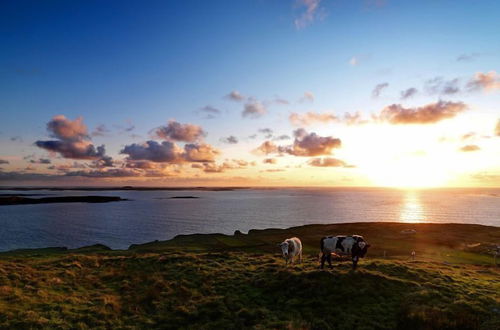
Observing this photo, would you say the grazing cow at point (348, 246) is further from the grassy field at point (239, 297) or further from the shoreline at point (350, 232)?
the shoreline at point (350, 232)

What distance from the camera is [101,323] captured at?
Answer: 13977mm

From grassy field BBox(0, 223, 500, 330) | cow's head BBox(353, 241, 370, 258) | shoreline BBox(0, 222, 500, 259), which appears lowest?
shoreline BBox(0, 222, 500, 259)

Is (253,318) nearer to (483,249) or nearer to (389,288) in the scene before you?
(389,288)

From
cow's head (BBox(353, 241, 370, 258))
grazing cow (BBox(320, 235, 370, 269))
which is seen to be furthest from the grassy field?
cow's head (BBox(353, 241, 370, 258))

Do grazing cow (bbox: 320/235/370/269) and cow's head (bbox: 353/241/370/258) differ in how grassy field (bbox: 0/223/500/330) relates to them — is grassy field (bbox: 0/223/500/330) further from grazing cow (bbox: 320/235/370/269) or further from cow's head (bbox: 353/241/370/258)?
cow's head (bbox: 353/241/370/258)

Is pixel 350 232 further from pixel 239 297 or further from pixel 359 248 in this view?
pixel 239 297

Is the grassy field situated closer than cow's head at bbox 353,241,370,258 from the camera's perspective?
Yes

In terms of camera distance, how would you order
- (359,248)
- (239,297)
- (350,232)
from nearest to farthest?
1. (239,297)
2. (359,248)
3. (350,232)

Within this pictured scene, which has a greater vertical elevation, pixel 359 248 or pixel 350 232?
pixel 359 248

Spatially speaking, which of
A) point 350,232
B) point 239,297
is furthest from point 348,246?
point 350,232

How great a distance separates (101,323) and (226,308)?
20.1ft

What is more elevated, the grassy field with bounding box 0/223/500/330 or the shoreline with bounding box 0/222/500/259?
the grassy field with bounding box 0/223/500/330

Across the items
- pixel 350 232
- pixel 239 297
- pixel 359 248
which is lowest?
pixel 350 232

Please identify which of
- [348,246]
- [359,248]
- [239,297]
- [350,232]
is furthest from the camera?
[350,232]
